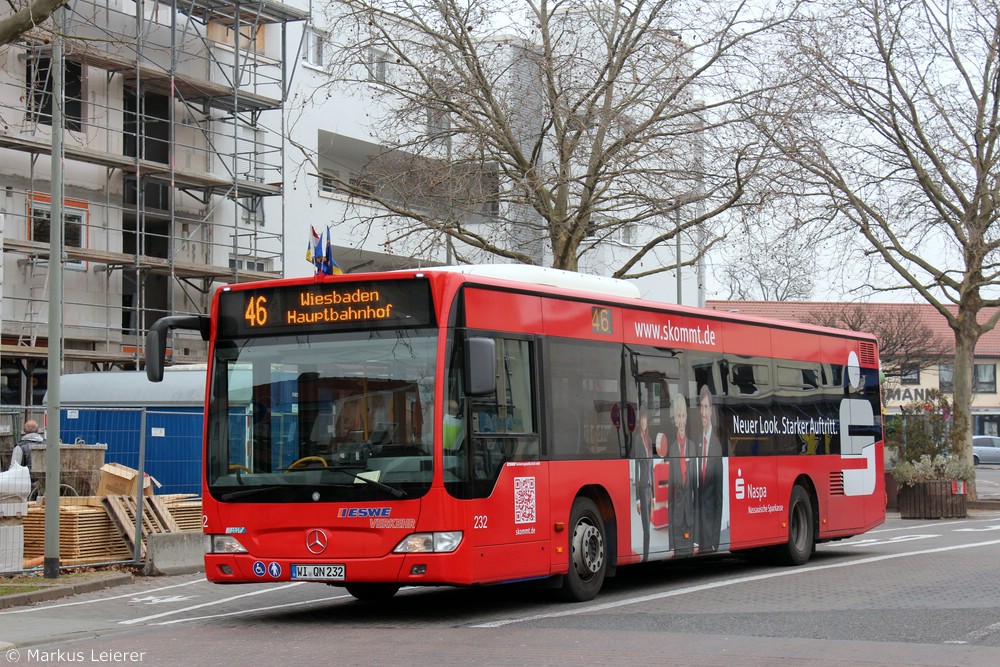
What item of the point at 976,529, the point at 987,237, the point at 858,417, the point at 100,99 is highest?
the point at 100,99

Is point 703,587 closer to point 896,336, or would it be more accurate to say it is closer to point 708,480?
point 708,480

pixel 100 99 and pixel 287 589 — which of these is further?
pixel 100 99

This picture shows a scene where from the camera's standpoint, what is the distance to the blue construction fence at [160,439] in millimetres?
20594

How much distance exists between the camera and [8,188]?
27922 millimetres

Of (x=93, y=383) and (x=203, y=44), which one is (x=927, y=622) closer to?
(x=93, y=383)

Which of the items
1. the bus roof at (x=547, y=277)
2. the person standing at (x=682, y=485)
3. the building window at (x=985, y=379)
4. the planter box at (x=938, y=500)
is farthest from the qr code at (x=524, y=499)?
the building window at (x=985, y=379)

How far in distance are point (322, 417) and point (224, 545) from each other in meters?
1.56

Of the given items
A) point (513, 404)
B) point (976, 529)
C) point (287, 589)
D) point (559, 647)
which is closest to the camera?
point (559, 647)

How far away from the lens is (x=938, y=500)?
99.9 ft

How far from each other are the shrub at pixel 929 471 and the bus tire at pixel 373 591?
64.8ft

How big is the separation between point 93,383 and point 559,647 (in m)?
18.6

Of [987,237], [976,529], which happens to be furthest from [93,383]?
[987,237]

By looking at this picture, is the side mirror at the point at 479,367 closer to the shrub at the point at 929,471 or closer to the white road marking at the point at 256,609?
the white road marking at the point at 256,609

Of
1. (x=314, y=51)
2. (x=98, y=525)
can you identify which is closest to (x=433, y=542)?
(x=98, y=525)
